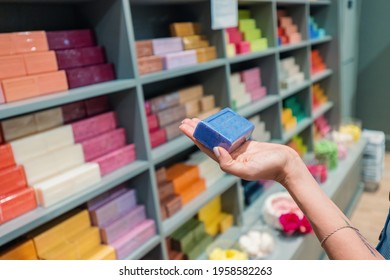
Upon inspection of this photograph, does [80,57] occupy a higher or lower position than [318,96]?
higher

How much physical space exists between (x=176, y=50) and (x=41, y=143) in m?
0.70

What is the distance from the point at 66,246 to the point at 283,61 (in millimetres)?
1792

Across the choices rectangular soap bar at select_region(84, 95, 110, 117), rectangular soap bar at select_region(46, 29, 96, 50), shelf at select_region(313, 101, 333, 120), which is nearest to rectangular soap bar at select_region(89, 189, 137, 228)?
rectangular soap bar at select_region(84, 95, 110, 117)

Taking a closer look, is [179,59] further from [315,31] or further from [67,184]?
[315,31]

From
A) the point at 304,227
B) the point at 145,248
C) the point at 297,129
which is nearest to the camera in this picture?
the point at 145,248

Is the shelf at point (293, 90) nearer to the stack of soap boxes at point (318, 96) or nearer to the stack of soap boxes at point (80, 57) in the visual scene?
the stack of soap boxes at point (318, 96)

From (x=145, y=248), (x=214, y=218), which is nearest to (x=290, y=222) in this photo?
(x=214, y=218)

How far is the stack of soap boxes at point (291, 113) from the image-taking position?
2389mm

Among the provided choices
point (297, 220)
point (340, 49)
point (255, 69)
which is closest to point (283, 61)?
point (255, 69)

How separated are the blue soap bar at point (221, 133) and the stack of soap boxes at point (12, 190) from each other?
589mm

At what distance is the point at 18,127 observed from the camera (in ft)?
3.43

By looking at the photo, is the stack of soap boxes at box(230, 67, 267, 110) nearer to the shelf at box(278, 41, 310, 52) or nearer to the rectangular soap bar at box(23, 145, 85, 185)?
the shelf at box(278, 41, 310, 52)

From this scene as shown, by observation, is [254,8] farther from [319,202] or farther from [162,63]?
[319,202]

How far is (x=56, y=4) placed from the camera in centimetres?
→ 126
